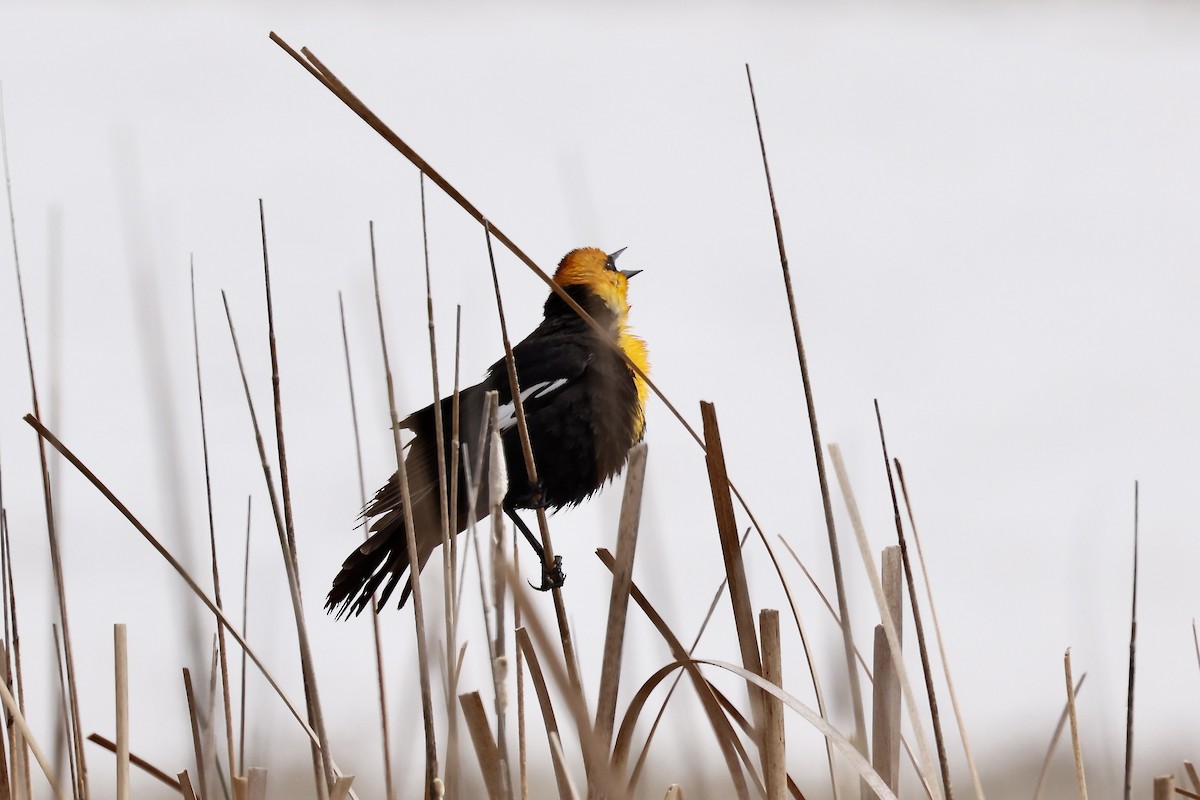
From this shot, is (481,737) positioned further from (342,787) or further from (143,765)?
(143,765)

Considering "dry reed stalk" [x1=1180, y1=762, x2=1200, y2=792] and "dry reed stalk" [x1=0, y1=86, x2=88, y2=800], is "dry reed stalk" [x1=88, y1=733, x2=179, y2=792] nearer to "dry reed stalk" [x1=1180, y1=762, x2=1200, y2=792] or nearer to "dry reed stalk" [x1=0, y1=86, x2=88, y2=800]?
"dry reed stalk" [x1=0, y1=86, x2=88, y2=800]

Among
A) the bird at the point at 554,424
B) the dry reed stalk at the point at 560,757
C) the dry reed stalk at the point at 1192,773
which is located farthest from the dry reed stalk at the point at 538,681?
the dry reed stalk at the point at 1192,773

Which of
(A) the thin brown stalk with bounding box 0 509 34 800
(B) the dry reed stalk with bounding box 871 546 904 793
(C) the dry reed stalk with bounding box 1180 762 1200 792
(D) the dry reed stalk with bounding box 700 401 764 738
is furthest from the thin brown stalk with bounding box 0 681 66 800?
(C) the dry reed stalk with bounding box 1180 762 1200 792

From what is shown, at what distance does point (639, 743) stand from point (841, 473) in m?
0.66

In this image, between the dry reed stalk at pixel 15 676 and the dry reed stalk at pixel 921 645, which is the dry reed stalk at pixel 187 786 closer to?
the dry reed stalk at pixel 15 676

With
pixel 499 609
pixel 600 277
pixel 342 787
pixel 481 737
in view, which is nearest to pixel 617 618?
pixel 499 609

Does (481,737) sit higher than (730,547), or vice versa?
(730,547)

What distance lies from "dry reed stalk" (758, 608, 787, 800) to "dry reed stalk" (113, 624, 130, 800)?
0.73 meters

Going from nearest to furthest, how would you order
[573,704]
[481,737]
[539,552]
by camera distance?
[573,704], [481,737], [539,552]

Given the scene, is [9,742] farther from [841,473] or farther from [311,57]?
[841,473]

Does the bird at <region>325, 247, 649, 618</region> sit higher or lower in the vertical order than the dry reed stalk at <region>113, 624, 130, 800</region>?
higher

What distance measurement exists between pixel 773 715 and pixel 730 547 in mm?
196

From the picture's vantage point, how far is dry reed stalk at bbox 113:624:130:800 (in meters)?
1.24

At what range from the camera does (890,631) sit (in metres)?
1.23
